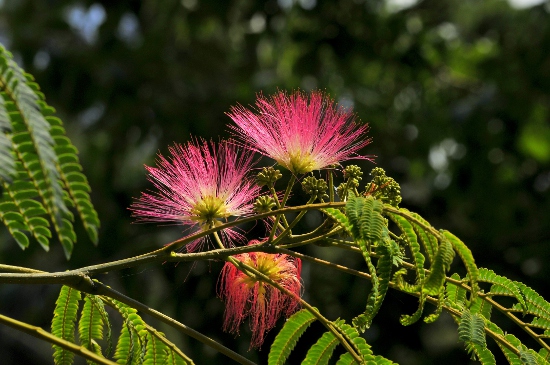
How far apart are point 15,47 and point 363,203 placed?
5.91 meters

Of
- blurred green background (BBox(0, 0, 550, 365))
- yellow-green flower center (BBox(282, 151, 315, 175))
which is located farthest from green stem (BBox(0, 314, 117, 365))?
blurred green background (BBox(0, 0, 550, 365))

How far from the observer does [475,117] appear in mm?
5695

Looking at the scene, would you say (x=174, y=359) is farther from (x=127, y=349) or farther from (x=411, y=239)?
(x=411, y=239)

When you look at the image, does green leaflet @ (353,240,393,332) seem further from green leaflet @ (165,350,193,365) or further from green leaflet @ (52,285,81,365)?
green leaflet @ (52,285,81,365)

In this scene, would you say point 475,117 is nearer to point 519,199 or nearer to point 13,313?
point 519,199

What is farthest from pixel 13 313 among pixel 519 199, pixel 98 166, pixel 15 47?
pixel 519 199

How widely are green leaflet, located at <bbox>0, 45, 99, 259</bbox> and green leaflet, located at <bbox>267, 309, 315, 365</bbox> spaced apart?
1.82 ft

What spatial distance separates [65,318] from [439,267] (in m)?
0.73

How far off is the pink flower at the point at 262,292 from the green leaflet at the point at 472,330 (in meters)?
0.42

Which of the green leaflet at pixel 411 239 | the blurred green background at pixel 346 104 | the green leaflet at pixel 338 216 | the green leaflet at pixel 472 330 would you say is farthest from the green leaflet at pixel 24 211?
the blurred green background at pixel 346 104

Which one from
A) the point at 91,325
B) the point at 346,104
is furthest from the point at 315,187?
the point at 346,104

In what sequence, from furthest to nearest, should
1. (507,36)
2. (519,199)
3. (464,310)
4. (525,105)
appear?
1. (507,36)
2. (519,199)
3. (525,105)
4. (464,310)

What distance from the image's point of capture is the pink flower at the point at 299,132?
4.66ft

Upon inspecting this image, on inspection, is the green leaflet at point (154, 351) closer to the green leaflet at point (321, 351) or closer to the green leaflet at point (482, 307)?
the green leaflet at point (321, 351)
